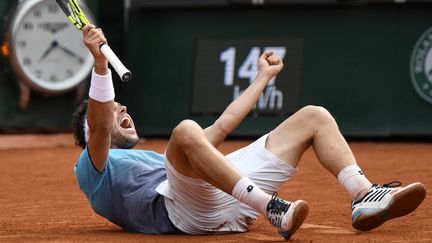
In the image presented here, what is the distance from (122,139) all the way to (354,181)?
50.3 inches

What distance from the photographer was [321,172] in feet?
30.6

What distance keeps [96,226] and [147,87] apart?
6681 millimetres

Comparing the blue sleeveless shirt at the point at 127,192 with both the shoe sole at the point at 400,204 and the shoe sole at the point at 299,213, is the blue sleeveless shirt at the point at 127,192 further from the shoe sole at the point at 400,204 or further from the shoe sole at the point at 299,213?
the shoe sole at the point at 400,204

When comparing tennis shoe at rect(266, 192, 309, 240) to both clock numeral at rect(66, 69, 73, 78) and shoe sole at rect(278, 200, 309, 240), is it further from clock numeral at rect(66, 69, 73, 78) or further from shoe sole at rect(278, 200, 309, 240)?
clock numeral at rect(66, 69, 73, 78)

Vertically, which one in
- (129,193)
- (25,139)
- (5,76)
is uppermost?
(129,193)

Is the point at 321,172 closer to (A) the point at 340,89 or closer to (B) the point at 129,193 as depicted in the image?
(A) the point at 340,89

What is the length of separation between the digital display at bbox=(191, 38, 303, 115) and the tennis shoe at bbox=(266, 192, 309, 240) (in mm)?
7001

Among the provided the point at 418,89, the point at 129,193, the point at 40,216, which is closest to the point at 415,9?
the point at 418,89

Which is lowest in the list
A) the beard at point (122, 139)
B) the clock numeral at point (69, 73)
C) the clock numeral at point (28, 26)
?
the clock numeral at point (69, 73)

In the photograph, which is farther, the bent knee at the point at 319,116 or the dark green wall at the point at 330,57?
the dark green wall at the point at 330,57

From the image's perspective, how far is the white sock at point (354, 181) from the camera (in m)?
5.21

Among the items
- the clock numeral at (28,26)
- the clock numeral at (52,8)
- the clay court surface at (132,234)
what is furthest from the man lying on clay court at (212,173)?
the clock numeral at (52,8)

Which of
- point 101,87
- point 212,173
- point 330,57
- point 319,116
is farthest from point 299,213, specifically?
point 330,57

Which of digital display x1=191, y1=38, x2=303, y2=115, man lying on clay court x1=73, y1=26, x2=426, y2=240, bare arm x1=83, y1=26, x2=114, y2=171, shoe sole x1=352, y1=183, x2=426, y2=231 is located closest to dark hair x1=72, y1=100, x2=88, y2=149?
man lying on clay court x1=73, y1=26, x2=426, y2=240
